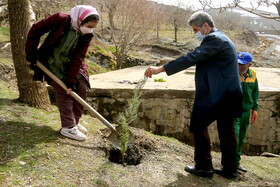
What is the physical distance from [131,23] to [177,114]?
9552 millimetres

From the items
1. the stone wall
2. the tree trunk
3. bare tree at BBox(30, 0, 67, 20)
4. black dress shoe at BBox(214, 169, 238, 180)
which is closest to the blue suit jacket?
black dress shoe at BBox(214, 169, 238, 180)

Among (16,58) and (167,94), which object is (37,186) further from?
(167,94)

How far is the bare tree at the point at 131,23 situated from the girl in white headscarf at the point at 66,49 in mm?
10914

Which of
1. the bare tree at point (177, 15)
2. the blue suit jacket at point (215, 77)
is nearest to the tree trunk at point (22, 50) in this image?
the blue suit jacket at point (215, 77)

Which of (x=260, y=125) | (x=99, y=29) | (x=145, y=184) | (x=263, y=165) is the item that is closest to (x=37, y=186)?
(x=145, y=184)

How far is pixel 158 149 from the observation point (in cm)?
351

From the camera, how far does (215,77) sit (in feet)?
8.60

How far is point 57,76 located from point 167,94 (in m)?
2.55

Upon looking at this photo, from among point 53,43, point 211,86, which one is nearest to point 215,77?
point 211,86

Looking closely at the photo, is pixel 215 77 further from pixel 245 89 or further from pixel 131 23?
pixel 131 23

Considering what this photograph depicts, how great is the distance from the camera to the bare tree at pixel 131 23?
13.5 metres

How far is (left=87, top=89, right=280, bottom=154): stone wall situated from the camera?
16.7ft

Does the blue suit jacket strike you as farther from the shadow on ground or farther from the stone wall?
the stone wall

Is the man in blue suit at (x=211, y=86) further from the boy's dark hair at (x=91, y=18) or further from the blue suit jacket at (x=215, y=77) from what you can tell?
the boy's dark hair at (x=91, y=18)
